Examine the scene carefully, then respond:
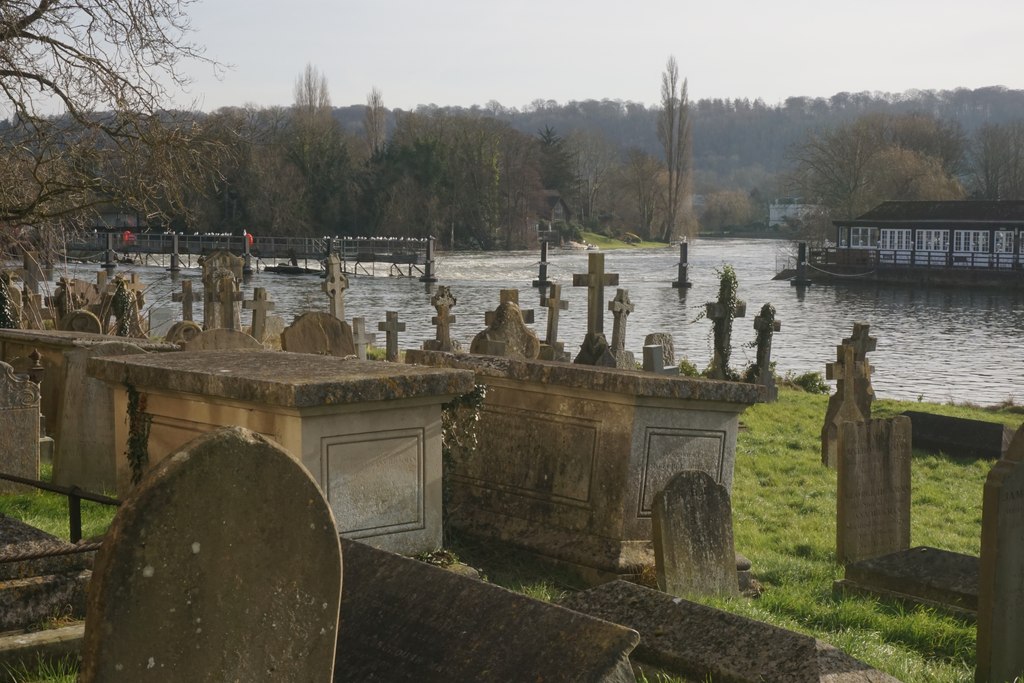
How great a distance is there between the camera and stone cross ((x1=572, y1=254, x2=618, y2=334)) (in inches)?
701

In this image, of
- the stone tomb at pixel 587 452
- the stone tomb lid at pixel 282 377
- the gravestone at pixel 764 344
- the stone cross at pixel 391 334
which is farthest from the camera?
the stone cross at pixel 391 334

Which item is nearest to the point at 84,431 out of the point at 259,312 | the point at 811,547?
the point at 811,547

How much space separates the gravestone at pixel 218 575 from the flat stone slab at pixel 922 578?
496cm

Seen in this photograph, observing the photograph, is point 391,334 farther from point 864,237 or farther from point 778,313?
point 864,237

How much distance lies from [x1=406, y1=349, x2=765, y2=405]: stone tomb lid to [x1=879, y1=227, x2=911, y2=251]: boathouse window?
67.6 meters

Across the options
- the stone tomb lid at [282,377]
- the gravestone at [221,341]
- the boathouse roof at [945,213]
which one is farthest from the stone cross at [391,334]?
the boathouse roof at [945,213]

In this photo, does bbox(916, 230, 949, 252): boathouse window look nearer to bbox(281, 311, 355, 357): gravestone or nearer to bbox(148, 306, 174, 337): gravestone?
bbox(148, 306, 174, 337): gravestone

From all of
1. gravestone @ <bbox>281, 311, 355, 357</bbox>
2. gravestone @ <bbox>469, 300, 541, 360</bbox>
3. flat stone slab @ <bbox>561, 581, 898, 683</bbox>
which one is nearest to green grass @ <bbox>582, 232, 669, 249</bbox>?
gravestone @ <bbox>281, 311, 355, 357</bbox>

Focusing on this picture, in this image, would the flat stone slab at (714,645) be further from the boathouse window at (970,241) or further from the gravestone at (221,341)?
the boathouse window at (970,241)

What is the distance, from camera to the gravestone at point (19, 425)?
8969 mm

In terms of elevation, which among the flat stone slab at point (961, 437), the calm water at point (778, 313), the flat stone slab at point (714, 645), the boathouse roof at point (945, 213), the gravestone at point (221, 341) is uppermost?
→ the boathouse roof at point (945, 213)

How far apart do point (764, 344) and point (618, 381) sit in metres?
13.1

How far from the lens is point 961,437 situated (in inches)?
583

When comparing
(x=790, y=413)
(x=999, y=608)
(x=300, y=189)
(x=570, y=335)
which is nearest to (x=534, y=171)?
(x=300, y=189)
